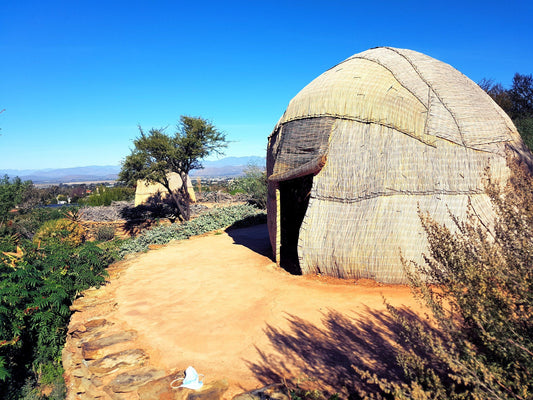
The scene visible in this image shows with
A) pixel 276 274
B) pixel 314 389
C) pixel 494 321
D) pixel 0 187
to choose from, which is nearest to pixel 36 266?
pixel 276 274

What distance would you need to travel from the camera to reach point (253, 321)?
5285mm

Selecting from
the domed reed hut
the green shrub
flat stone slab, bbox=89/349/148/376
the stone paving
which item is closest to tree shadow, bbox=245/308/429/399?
the stone paving

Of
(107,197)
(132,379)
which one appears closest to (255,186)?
(107,197)

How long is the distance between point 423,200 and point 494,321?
388 centimetres

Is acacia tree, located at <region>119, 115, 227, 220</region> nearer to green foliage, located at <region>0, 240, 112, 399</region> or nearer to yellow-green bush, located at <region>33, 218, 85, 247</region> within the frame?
yellow-green bush, located at <region>33, 218, 85, 247</region>

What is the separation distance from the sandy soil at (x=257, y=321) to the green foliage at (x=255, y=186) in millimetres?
9964

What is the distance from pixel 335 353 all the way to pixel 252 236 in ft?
25.7

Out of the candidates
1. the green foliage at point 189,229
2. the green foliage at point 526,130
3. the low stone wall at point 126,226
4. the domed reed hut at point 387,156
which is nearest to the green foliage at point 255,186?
the green foliage at point 189,229

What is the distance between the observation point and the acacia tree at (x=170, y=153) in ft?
56.1

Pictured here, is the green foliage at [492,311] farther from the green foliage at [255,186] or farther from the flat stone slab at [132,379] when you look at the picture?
the green foliage at [255,186]

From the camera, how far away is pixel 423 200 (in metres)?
6.02

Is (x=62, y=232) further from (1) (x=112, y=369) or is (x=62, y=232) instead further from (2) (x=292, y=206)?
(1) (x=112, y=369)

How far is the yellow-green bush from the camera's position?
12081 millimetres

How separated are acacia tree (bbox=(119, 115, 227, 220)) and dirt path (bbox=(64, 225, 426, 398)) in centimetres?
972
